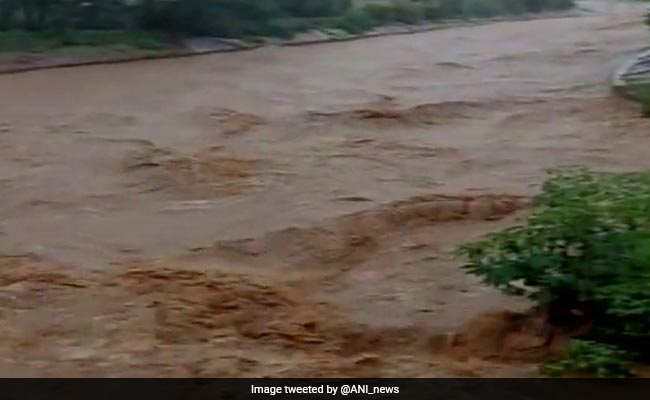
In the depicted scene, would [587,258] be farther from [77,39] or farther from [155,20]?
[155,20]

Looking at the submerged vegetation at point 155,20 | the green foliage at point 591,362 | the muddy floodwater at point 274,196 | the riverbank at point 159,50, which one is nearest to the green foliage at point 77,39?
the submerged vegetation at point 155,20

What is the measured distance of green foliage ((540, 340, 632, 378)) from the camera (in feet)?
13.9

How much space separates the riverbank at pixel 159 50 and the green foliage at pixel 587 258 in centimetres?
875

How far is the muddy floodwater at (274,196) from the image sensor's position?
16.5 feet

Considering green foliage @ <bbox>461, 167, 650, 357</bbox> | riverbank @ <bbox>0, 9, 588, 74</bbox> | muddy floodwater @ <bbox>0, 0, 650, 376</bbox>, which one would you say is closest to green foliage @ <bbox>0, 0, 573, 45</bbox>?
riverbank @ <bbox>0, 9, 588, 74</bbox>

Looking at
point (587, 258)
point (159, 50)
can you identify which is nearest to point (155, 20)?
point (159, 50)

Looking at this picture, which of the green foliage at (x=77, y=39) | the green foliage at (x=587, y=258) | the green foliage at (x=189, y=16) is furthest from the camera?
the green foliage at (x=189, y=16)

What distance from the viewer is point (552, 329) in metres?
4.73

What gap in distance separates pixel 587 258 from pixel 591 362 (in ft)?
1.56

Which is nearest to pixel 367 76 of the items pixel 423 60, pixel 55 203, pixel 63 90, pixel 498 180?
pixel 423 60

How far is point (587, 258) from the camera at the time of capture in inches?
180
